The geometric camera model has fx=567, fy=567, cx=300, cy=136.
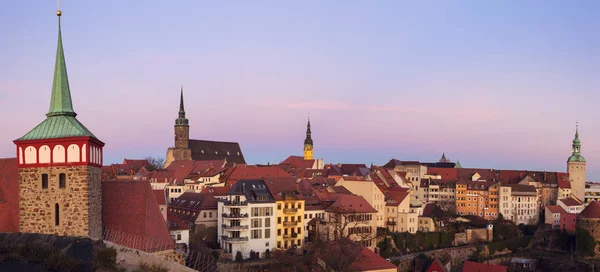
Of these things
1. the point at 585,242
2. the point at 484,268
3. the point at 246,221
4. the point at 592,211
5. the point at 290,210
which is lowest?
the point at 585,242

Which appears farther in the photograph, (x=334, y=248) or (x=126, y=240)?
(x=334, y=248)

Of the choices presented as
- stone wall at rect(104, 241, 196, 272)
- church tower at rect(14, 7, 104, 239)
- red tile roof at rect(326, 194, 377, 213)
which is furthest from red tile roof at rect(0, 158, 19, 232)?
red tile roof at rect(326, 194, 377, 213)

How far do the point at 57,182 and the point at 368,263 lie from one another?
1087 inches

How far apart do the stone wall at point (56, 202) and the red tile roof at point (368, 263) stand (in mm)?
24351

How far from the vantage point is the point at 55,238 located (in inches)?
694

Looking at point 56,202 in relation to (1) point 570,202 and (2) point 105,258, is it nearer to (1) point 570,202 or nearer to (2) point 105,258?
(2) point 105,258

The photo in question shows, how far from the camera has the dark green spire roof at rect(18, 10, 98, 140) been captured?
61.1 feet

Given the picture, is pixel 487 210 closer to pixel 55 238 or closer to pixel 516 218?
pixel 516 218

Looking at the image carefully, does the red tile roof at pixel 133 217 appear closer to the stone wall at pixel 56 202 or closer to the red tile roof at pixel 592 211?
the stone wall at pixel 56 202

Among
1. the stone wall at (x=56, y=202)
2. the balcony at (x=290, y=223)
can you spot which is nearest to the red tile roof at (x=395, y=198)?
the balcony at (x=290, y=223)

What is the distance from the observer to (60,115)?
19.3m

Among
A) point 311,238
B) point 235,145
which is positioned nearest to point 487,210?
point 311,238

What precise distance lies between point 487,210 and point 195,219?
148 ft

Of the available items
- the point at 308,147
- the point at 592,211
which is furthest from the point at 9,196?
the point at 308,147
